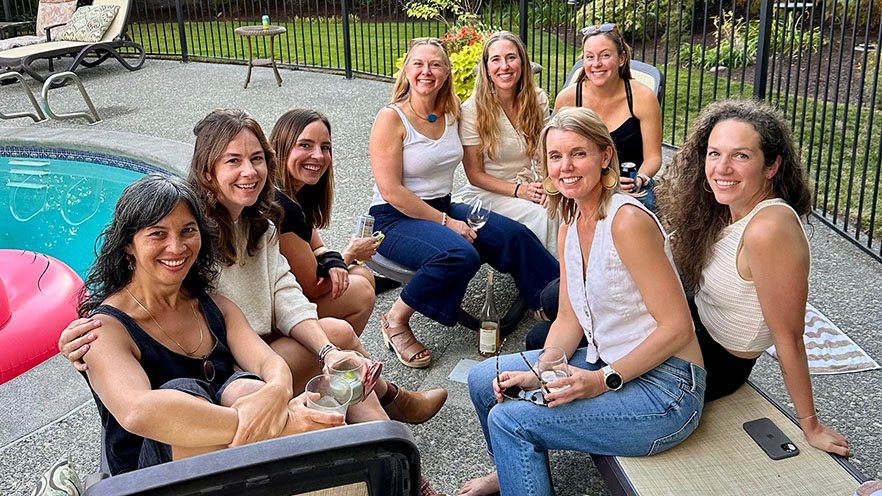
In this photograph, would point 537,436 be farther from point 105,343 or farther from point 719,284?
point 105,343

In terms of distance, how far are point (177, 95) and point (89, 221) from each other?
2.84 metres

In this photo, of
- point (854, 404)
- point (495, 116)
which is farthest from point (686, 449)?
point (495, 116)

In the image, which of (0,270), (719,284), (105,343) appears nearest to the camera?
(105,343)

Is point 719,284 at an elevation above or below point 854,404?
above

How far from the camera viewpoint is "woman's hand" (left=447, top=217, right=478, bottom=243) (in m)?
3.60

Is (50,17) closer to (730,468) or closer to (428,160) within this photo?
(428,160)

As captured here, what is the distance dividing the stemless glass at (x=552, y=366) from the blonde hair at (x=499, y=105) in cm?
176

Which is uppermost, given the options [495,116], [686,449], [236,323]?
[495,116]

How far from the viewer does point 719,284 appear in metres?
2.33

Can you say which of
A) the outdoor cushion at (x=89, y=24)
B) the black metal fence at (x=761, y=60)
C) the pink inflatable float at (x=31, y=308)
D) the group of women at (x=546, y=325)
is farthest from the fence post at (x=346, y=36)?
the group of women at (x=546, y=325)

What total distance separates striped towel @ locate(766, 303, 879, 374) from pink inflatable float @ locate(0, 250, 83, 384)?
A: 10.6 feet

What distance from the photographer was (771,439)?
2158mm

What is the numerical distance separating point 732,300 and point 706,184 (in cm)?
39

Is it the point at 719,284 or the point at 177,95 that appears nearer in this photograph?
the point at 719,284
